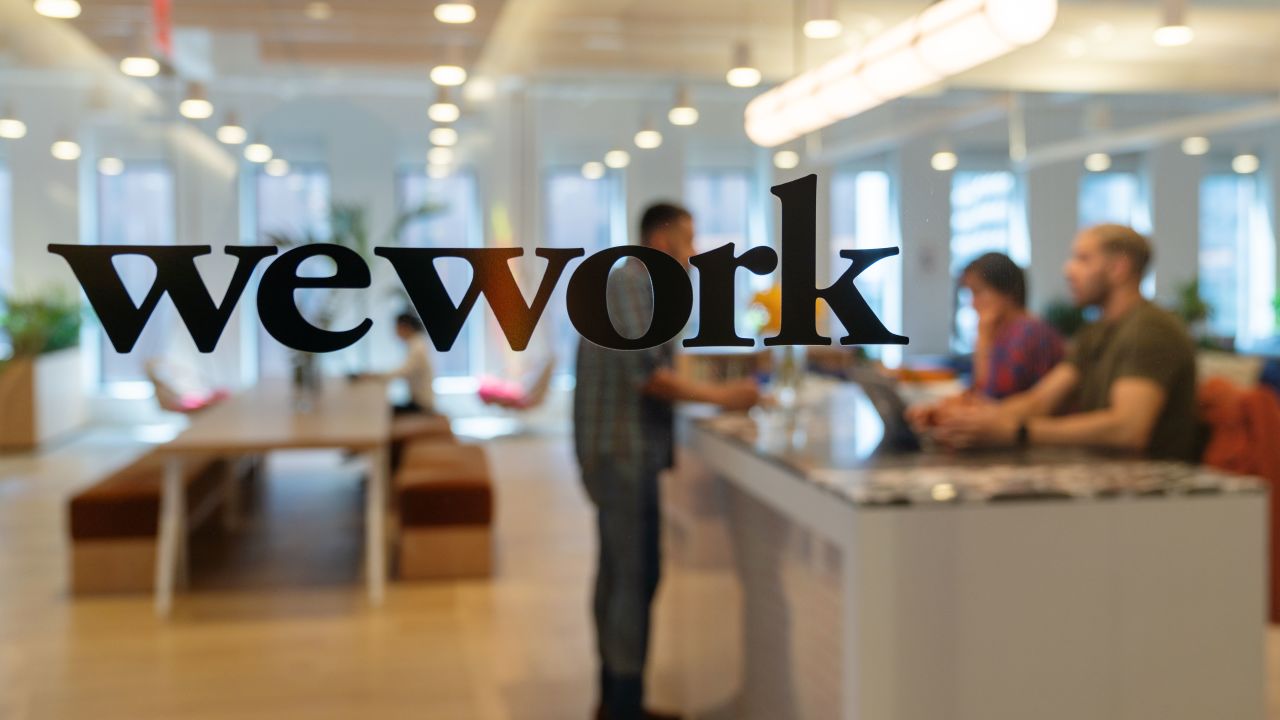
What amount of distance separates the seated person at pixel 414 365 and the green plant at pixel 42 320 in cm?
36

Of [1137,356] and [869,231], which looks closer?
[869,231]

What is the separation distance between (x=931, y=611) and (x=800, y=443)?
103 cm

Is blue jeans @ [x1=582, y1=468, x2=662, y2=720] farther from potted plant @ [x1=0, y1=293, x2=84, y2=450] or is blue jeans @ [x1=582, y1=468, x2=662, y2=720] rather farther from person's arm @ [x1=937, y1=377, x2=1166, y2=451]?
potted plant @ [x1=0, y1=293, x2=84, y2=450]

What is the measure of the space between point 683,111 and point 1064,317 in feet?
3.11

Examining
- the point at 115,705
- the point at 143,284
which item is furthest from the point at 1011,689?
the point at 115,705

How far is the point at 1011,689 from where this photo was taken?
176 centimetres

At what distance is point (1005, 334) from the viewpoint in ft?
5.75

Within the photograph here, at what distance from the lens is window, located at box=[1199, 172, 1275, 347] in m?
2.73

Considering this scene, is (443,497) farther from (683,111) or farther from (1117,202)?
(683,111)

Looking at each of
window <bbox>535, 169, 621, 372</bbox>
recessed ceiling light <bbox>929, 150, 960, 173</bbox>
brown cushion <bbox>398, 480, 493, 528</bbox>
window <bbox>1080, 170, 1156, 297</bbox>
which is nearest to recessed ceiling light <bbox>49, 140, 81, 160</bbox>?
window <bbox>535, 169, 621, 372</bbox>

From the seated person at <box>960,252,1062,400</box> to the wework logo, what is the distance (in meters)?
0.17

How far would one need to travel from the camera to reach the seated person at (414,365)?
1453mm

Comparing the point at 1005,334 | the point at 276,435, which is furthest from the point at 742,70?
the point at 276,435

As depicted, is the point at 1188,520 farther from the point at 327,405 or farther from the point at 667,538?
the point at 327,405
